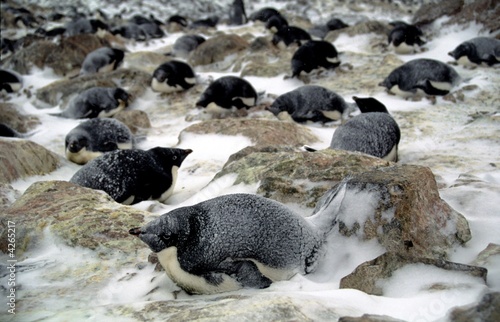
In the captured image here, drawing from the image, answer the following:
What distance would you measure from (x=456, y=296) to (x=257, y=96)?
5.66 m

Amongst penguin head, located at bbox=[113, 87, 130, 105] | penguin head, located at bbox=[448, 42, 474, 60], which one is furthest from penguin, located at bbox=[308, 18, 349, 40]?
penguin head, located at bbox=[113, 87, 130, 105]

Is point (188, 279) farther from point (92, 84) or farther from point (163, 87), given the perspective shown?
point (92, 84)

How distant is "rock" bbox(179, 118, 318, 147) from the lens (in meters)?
5.01

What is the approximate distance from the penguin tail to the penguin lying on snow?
0.15 m

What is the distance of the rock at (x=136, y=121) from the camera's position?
22.0 feet

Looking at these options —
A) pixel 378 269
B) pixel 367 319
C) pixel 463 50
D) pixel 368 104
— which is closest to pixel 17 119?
pixel 368 104

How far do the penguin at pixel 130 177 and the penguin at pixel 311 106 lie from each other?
8.63 feet

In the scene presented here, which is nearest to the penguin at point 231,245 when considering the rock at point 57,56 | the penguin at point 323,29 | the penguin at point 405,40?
the penguin at point 405,40

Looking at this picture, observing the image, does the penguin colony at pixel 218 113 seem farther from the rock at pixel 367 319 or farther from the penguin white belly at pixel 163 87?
the rock at pixel 367 319

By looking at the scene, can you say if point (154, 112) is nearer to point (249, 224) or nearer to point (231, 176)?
point (231, 176)

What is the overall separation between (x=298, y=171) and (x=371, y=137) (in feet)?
5.51

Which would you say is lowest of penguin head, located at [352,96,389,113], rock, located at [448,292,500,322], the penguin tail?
penguin head, located at [352,96,389,113]

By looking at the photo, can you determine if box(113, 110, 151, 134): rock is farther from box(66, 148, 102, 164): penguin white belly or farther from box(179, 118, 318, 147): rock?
box(179, 118, 318, 147): rock

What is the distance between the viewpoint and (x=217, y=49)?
35.6 ft
